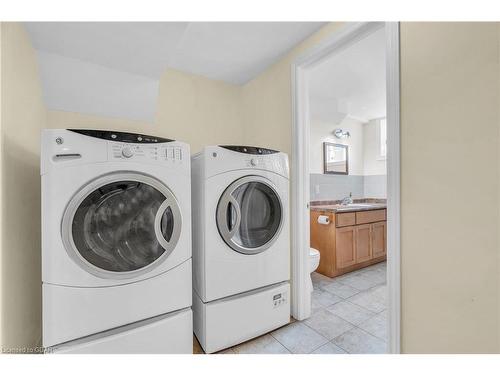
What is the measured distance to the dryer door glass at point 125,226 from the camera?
3.34 ft

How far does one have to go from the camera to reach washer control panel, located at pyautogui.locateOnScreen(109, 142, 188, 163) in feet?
3.54

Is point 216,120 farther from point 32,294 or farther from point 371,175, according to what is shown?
point 371,175

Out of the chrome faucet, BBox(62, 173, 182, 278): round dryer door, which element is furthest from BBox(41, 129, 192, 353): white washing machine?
the chrome faucet

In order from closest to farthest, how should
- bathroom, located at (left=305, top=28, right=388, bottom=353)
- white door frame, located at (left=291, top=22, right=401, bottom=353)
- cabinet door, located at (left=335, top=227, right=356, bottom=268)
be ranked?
white door frame, located at (left=291, top=22, right=401, bottom=353)
bathroom, located at (left=305, top=28, right=388, bottom=353)
cabinet door, located at (left=335, top=227, right=356, bottom=268)

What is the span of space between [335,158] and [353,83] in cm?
112

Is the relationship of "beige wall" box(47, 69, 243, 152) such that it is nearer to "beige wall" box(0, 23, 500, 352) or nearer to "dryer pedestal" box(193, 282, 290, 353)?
"beige wall" box(0, 23, 500, 352)

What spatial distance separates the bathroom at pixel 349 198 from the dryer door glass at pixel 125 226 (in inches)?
49.4

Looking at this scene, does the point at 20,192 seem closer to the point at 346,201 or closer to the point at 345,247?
the point at 345,247

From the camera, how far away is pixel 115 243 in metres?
1.07

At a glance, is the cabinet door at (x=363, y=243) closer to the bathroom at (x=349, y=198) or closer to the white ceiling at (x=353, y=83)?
the bathroom at (x=349, y=198)

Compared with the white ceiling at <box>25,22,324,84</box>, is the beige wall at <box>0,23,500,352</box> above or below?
below

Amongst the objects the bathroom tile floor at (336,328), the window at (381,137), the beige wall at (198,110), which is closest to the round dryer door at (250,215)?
the bathroom tile floor at (336,328)

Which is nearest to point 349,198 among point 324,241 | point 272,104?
point 324,241

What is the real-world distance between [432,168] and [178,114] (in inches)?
76.2
